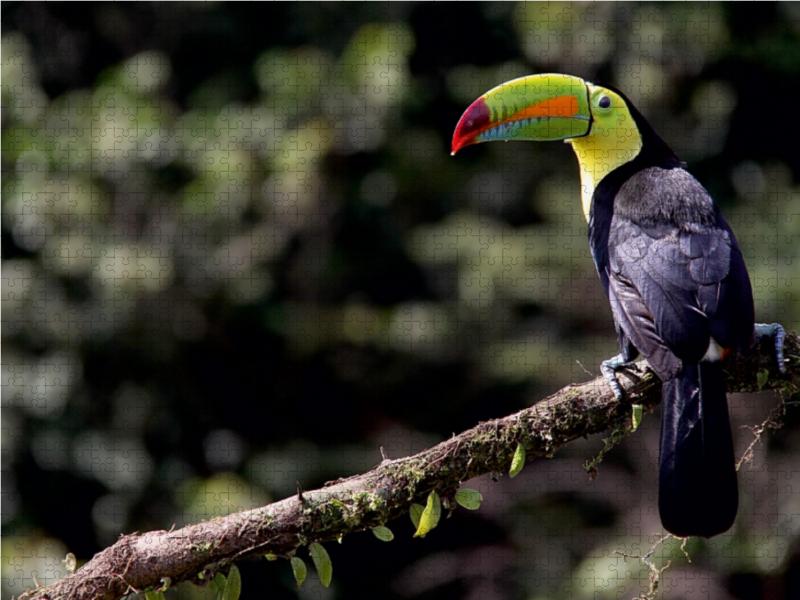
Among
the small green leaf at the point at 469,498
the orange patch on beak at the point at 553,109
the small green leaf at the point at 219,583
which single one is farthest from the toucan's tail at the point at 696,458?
the orange patch on beak at the point at 553,109

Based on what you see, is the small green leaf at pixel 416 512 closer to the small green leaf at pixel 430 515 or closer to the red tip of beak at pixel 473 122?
the small green leaf at pixel 430 515

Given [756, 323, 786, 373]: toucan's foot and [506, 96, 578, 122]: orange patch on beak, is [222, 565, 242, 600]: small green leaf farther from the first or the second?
[506, 96, 578, 122]: orange patch on beak

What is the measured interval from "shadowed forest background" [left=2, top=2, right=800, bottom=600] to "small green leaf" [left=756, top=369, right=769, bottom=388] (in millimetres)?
2595

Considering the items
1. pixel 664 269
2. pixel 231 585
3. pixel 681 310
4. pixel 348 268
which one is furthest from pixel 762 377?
pixel 348 268

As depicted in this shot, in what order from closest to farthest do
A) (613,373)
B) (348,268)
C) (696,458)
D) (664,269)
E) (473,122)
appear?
(696,458), (613,373), (664,269), (473,122), (348,268)

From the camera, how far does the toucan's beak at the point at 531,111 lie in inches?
148

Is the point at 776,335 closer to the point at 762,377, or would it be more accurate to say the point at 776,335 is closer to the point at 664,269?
the point at 762,377

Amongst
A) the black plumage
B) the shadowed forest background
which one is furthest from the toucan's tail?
the shadowed forest background

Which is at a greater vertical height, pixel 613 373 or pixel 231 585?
pixel 613 373

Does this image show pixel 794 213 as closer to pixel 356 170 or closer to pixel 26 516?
pixel 356 170

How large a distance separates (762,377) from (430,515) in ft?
3.52

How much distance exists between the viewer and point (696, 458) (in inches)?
109

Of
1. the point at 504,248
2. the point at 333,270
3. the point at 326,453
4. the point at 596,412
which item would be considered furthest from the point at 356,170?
the point at 596,412

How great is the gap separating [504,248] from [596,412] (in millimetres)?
3800
